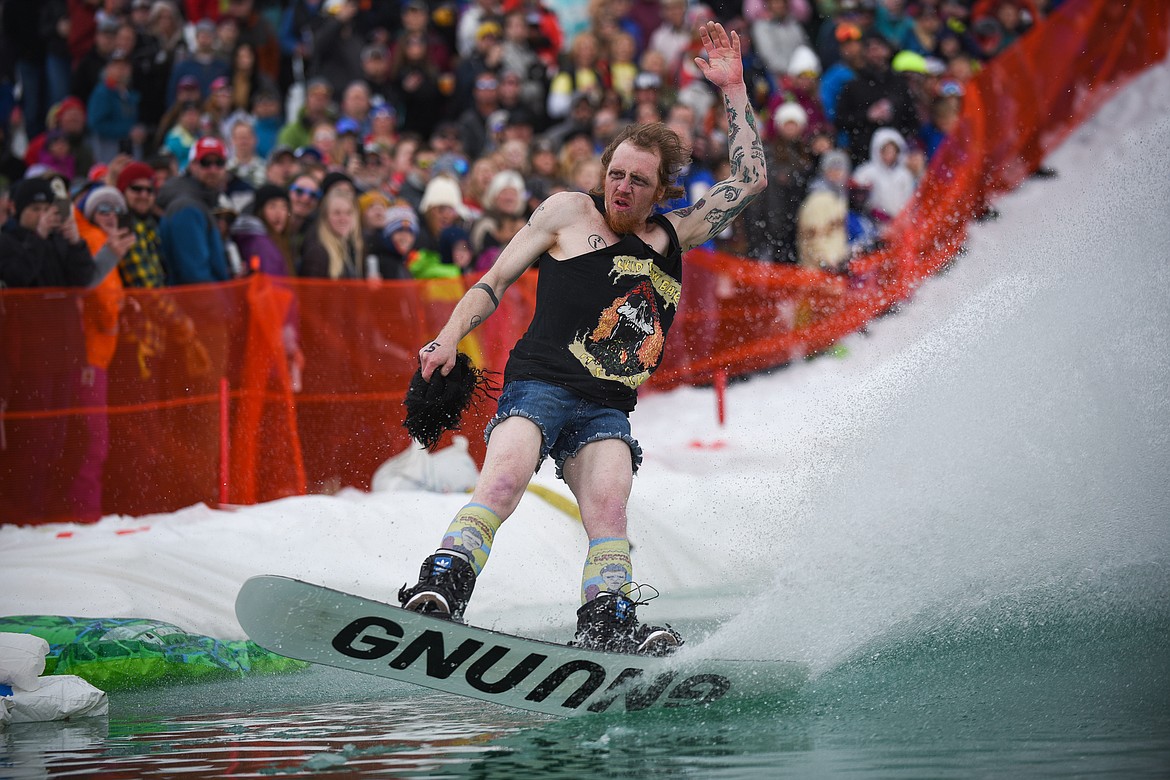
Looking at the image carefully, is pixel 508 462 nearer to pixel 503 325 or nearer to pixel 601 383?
pixel 601 383

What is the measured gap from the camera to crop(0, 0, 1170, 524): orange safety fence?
8.27 meters

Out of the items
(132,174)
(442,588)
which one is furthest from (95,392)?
(442,588)

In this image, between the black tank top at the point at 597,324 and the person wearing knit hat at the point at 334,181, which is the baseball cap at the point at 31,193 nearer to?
the person wearing knit hat at the point at 334,181

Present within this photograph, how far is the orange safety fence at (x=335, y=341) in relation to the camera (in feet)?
27.1

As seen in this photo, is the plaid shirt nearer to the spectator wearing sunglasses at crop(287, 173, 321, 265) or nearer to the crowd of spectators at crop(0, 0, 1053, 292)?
the crowd of spectators at crop(0, 0, 1053, 292)

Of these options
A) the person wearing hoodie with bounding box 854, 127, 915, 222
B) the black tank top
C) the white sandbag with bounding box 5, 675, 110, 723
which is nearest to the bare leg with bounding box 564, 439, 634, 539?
the black tank top

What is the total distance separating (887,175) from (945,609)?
700 centimetres

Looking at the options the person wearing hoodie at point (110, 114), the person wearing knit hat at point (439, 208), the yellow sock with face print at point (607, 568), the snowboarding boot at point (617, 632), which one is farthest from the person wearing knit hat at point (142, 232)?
the snowboarding boot at point (617, 632)

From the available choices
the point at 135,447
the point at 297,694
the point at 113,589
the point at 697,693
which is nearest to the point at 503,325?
the point at 135,447

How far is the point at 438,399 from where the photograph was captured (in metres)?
5.06

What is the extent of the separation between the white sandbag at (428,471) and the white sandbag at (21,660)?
3.51 m

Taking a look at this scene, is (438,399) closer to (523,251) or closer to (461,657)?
(523,251)

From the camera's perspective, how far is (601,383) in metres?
5.17

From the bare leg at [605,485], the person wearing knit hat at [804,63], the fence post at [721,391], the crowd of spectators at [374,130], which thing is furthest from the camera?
the person wearing knit hat at [804,63]
